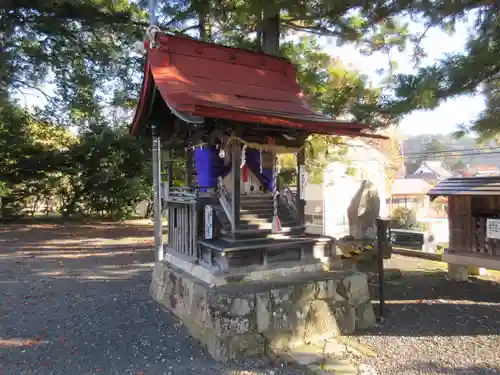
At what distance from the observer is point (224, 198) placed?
17.9ft

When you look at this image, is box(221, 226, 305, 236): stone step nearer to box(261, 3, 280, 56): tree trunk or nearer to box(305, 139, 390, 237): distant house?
box(261, 3, 280, 56): tree trunk

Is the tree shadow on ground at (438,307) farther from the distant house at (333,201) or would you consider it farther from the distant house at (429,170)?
the distant house at (429,170)

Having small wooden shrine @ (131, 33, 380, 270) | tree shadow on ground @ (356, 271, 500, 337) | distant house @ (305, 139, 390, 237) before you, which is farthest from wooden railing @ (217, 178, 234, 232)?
distant house @ (305, 139, 390, 237)

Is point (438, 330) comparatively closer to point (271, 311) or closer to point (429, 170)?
point (271, 311)

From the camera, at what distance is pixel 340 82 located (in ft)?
29.3

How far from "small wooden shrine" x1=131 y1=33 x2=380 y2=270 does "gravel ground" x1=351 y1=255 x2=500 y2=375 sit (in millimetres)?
1578

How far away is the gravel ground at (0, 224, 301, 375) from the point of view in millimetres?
4172

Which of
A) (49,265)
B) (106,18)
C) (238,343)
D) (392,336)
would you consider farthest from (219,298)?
(106,18)

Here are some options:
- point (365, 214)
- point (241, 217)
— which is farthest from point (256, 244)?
point (365, 214)

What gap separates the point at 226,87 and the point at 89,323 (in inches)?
163

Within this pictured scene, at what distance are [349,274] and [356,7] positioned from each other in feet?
14.9

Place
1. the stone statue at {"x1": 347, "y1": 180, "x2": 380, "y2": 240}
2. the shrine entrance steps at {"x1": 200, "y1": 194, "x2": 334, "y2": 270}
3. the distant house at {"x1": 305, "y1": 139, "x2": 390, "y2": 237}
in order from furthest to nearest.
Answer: the distant house at {"x1": 305, "y1": 139, "x2": 390, "y2": 237} < the stone statue at {"x1": 347, "y1": 180, "x2": 380, "y2": 240} < the shrine entrance steps at {"x1": 200, "y1": 194, "x2": 334, "y2": 270}

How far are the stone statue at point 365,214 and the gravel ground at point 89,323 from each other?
5319 mm

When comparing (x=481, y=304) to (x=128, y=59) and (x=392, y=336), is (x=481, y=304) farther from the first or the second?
(x=128, y=59)
